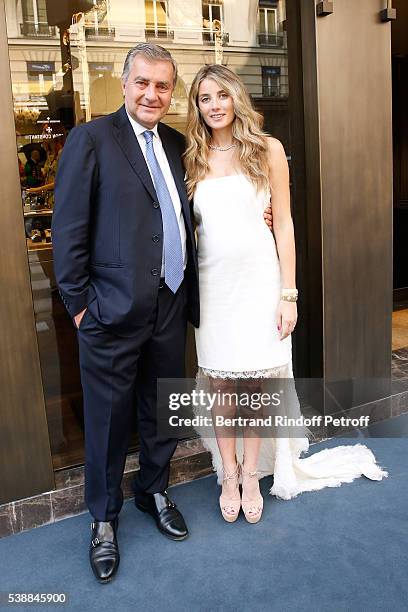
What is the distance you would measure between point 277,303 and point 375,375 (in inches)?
49.5

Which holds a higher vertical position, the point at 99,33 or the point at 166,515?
the point at 99,33

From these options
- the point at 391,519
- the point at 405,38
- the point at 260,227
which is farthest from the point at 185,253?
the point at 405,38

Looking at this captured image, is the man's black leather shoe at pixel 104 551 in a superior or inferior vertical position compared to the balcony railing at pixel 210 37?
inferior

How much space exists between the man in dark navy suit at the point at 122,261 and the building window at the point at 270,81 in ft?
3.03

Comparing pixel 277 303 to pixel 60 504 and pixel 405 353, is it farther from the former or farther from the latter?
pixel 405 353

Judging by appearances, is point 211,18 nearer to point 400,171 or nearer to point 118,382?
point 118,382

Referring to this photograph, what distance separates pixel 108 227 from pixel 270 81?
1.50 m

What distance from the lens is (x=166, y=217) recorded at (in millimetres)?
2100

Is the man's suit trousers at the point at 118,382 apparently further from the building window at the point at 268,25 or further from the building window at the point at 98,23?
the building window at the point at 268,25

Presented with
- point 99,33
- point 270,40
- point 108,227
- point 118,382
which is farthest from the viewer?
point 270,40

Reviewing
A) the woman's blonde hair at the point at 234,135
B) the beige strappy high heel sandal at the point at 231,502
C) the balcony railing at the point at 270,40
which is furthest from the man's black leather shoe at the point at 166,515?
the balcony railing at the point at 270,40

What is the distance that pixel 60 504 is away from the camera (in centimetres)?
255

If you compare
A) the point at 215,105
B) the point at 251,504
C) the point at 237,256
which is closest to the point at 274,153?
the point at 215,105

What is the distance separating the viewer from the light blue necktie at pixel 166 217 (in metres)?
2.10
